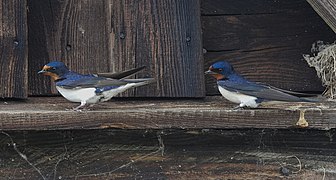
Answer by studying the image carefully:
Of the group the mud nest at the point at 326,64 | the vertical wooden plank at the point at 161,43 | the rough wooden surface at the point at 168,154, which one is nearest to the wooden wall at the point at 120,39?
the vertical wooden plank at the point at 161,43

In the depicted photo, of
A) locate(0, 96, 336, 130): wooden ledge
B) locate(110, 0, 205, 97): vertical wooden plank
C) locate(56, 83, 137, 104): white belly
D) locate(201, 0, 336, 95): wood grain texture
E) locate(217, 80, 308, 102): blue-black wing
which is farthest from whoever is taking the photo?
locate(201, 0, 336, 95): wood grain texture

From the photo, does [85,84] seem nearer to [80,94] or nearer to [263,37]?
[80,94]

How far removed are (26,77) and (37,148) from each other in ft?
1.15

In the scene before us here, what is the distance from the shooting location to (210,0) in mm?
3453

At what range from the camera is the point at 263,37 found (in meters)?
3.46

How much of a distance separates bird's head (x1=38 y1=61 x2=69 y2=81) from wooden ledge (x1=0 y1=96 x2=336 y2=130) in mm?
252

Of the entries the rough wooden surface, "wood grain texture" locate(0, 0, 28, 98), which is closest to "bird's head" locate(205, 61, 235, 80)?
the rough wooden surface

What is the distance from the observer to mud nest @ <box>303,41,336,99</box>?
3.31 metres

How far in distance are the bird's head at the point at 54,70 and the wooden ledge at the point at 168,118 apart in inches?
9.9

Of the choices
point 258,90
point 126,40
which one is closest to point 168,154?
point 258,90

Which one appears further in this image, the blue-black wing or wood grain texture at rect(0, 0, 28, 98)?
wood grain texture at rect(0, 0, 28, 98)

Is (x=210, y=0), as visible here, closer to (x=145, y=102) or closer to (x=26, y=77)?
(x=145, y=102)

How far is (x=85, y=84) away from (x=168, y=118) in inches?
19.4

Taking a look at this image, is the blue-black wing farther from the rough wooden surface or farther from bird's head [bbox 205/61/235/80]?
the rough wooden surface
